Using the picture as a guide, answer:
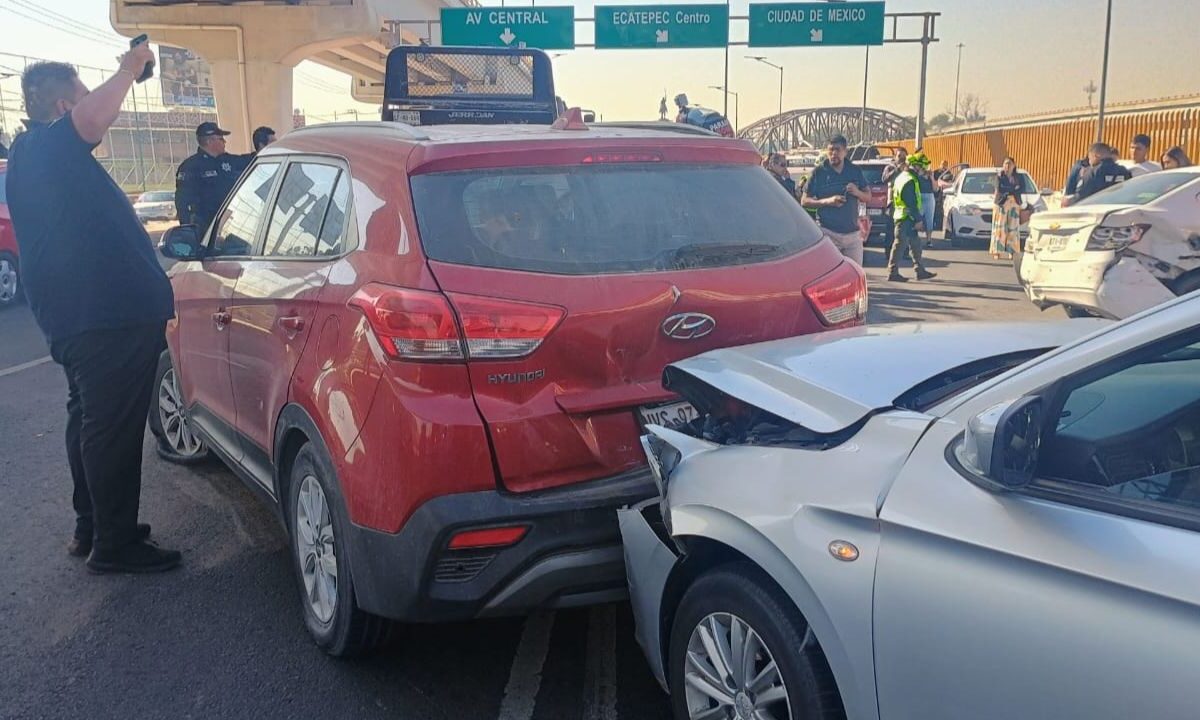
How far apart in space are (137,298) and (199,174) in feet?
18.4

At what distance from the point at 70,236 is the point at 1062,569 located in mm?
3864

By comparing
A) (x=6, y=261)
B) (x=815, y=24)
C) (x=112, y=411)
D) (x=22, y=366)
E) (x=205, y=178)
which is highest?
(x=815, y=24)

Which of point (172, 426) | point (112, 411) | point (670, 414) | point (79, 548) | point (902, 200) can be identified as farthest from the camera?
point (902, 200)

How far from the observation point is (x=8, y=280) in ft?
45.2

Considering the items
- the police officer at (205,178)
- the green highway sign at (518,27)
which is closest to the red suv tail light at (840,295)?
the police officer at (205,178)

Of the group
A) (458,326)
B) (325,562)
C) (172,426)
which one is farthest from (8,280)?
(458,326)

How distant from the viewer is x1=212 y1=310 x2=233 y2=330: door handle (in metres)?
4.32

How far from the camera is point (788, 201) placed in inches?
155

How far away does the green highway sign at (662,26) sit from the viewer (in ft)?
92.1

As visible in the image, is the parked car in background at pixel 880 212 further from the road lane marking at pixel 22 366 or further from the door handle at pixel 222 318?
the door handle at pixel 222 318

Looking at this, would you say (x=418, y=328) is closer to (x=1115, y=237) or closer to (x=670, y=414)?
(x=670, y=414)

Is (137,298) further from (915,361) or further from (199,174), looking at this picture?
(199,174)

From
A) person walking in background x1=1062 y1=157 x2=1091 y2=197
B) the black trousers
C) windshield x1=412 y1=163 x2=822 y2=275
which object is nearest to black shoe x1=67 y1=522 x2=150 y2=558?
the black trousers

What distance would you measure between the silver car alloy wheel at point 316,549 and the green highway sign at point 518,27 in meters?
26.0
